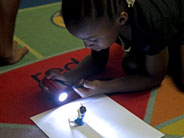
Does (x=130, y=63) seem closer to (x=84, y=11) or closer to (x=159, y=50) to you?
(x=159, y=50)

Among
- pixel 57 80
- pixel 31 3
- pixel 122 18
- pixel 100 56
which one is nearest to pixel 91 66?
pixel 100 56

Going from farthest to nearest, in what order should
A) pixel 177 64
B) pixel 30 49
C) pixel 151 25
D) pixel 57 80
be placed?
1. pixel 30 49
2. pixel 177 64
3. pixel 57 80
4. pixel 151 25

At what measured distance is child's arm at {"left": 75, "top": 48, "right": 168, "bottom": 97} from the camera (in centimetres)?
99

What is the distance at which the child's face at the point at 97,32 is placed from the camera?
852 millimetres

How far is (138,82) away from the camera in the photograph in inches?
40.4

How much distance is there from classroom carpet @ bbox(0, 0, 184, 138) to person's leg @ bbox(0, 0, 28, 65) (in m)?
0.03

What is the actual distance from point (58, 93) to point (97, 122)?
0.16 meters

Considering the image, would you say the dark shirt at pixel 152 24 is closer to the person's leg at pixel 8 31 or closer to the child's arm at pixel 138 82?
the child's arm at pixel 138 82

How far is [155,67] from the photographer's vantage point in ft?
3.27

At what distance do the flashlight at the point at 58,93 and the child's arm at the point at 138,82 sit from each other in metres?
0.03

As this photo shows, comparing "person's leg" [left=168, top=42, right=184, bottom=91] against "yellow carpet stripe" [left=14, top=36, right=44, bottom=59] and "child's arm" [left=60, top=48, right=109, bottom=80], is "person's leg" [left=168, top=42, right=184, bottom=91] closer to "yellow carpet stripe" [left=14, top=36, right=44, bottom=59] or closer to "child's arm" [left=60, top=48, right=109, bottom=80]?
"child's arm" [left=60, top=48, right=109, bottom=80]

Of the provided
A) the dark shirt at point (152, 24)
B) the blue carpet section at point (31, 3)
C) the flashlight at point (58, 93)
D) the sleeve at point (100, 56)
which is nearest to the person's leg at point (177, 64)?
the dark shirt at point (152, 24)

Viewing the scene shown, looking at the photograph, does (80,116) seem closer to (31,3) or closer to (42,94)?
(42,94)

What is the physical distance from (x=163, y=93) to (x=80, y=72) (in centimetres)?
31
